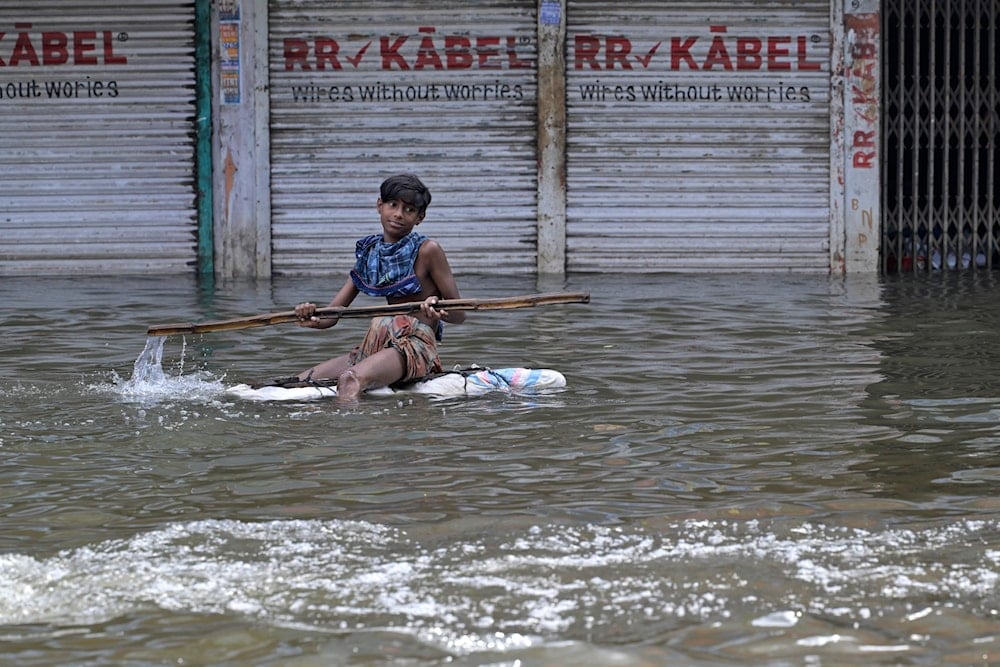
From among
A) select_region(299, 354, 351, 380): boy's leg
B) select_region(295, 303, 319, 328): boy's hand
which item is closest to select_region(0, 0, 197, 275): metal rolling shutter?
select_region(299, 354, 351, 380): boy's leg

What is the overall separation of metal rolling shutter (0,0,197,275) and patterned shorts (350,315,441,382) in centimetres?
714

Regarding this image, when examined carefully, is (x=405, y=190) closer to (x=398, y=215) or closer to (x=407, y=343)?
(x=398, y=215)

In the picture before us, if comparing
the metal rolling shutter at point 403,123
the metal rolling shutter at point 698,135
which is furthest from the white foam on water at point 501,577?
the metal rolling shutter at point 698,135

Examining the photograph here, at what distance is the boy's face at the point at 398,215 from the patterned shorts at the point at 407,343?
0.40 metres

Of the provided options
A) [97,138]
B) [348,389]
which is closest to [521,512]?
[348,389]

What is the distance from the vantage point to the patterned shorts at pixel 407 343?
21.4ft

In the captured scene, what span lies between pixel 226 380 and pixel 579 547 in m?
3.56

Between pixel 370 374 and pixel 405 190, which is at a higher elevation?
pixel 405 190

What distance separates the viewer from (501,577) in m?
3.40

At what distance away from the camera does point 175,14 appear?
516 inches

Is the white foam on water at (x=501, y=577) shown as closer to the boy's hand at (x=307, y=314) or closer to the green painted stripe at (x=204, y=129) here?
the boy's hand at (x=307, y=314)

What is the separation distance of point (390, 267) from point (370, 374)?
1.91 feet

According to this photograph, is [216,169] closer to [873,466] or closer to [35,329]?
[35,329]

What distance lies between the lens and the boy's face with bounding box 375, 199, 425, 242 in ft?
21.4
